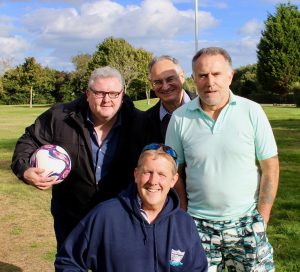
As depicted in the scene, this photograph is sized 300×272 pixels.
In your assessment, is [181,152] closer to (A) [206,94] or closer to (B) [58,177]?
(A) [206,94]

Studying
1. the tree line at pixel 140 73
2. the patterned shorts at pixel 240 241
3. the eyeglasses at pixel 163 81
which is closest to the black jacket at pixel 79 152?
the eyeglasses at pixel 163 81

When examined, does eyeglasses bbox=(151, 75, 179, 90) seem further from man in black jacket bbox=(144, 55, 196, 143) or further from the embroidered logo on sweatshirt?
the embroidered logo on sweatshirt

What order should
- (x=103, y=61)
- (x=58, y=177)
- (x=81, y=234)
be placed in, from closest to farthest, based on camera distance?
1. (x=81, y=234)
2. (x=58, y=177)
3. (x=103, y=61)

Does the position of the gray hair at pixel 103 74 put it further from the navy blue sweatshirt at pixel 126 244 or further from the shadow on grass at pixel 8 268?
the shadow on grass at pixel 8 268

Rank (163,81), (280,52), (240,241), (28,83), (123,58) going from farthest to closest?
(123,58) < (28,83) < (280,52) < (163,81) < (240,241)

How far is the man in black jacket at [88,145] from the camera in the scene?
4055 millimetres

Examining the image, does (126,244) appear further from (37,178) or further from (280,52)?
(280,52)

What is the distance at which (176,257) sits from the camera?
314 centimetres

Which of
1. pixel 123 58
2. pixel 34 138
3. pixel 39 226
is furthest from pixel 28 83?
pixel 34 138

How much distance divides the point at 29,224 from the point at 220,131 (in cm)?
540

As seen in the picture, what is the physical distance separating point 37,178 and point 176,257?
143 centimetres

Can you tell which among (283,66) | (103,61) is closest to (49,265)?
(283,66)

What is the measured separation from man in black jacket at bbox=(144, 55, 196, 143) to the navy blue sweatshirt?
1.18 m

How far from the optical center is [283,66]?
49781 millimetres
